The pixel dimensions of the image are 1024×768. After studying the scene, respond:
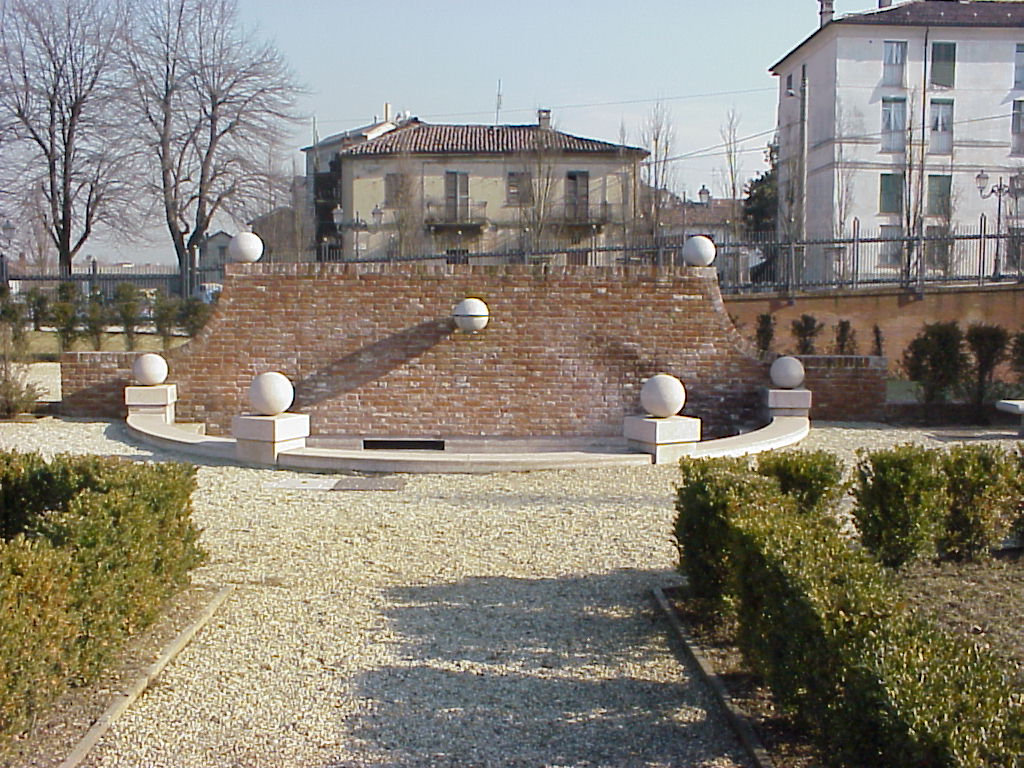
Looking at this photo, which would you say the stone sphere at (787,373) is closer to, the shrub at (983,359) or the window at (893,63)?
the shrub at (983,359)

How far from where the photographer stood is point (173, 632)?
5.30 meters

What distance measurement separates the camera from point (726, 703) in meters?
4.29

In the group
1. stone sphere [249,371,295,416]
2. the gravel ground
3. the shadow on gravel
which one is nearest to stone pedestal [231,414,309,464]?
stone sphere [249,371,295,416]

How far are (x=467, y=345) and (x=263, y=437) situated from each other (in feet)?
9.63

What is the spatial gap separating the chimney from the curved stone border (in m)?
33.1

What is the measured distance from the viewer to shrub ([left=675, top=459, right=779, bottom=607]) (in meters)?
5.27

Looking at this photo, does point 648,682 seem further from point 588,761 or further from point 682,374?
point 682,374

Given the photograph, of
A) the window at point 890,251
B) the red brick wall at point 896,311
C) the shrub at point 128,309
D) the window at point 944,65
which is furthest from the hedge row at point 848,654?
the window at point 944,65

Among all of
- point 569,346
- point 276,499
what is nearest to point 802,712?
point 276,499

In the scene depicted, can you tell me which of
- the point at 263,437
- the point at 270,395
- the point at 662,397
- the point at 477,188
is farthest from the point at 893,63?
the point at 263,437

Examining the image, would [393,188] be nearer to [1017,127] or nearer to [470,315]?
[1017,127]

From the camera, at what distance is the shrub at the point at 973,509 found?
6148 mm

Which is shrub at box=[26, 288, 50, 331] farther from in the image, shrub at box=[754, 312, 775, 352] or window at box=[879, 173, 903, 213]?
window at box=[879, 173, 903, 213]

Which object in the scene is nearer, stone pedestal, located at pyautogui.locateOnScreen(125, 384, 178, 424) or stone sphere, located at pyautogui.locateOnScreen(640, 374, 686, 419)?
stone sphere, located at pyautogui.locateOnScreen(640, 374, 686, 419)
